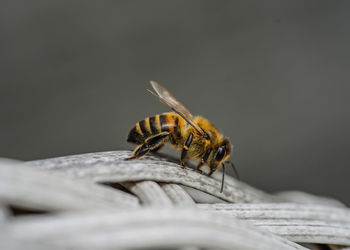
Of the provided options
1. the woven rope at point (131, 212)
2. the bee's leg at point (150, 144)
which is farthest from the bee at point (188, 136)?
the woven rope at point (131, 212)

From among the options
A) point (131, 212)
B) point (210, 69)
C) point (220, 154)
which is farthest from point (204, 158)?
point (210, 69)

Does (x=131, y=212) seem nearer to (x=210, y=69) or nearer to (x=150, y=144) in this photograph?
(x=150, y=144)

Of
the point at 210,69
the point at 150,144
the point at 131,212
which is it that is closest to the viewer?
the point at 131,212

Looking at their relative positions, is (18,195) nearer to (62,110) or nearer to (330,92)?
(62,110)

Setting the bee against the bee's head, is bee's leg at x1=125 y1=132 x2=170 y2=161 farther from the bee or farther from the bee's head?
the bee's head

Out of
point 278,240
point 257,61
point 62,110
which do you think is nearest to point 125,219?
point 278,240

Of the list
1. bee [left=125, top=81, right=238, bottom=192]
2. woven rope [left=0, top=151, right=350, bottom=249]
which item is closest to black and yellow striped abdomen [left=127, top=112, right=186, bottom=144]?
bee [left=125, top=81, right=238, bottom=192]

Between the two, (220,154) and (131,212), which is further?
(220,154)
